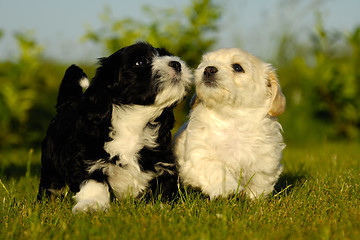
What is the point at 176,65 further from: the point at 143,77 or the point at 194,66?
the point at 194,66

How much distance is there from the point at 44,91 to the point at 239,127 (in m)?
5.68

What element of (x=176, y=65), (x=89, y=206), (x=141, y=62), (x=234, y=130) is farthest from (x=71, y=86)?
(x=234, y=130)

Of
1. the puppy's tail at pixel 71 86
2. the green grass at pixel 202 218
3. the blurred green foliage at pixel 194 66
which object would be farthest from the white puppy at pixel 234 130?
the blurred green foliage at pixel 194 66

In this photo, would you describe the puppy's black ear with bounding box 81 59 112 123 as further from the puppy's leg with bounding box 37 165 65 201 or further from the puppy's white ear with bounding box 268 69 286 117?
the puppy's white ear with bounding box 268 69 286 117

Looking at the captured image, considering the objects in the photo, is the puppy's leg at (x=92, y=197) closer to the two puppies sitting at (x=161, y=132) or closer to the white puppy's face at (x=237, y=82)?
the two puppies sitting at (x=161, y=132)

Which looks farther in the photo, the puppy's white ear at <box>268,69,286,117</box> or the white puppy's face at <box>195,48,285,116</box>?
the puppy's white ear at <box>268,69,286,117</box>

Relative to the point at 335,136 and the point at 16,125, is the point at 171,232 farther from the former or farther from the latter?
the point at 335,136

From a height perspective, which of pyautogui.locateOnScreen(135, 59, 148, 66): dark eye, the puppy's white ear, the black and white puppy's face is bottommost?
the puppy's white ear

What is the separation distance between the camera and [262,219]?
10.0 ft

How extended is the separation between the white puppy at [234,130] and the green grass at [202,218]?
8.5 inches

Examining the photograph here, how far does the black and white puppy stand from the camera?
3465 millimetres

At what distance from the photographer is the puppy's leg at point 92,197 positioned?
3.19 metres

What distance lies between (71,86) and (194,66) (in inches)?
151

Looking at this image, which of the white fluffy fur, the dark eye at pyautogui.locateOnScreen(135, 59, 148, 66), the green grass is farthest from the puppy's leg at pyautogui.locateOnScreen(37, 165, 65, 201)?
the dark eye at pyautogui.locateOnScreen(135, 59, 148, 66)
